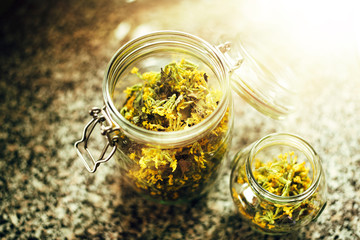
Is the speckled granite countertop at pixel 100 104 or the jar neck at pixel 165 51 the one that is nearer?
the jar neck at pixel 165 51

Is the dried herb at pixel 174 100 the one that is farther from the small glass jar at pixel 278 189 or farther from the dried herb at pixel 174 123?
the small glass jar at pixel 278 189

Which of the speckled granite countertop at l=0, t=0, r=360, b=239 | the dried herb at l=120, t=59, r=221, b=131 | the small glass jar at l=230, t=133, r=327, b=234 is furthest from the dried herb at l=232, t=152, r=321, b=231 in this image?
the dried herb at l=120, t=59, r=221, b=131

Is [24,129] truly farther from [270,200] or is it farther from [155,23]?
[270,200]

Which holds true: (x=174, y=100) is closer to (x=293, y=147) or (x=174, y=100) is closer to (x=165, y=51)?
(x=165, y=51)

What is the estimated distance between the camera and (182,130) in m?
0.66

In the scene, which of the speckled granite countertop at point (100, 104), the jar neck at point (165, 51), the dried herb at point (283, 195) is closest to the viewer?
the jar neck at point (165, 51)

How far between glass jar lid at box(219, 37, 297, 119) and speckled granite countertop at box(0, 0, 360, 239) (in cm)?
9

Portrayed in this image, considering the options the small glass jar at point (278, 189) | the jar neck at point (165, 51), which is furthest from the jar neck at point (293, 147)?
the jar neck at point (165, 51)

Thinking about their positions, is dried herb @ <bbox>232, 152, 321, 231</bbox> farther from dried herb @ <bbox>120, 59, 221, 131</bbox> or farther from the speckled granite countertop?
dried herb @ <bbox>120, 59, 221, 131</bbox>

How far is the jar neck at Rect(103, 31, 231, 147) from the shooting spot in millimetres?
669


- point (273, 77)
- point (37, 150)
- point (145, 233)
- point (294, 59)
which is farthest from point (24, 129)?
point (294, 59)

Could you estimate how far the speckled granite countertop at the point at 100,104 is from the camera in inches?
35.3

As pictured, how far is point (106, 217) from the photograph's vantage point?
35.6 inches

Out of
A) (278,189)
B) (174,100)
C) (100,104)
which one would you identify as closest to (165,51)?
(174,100)
